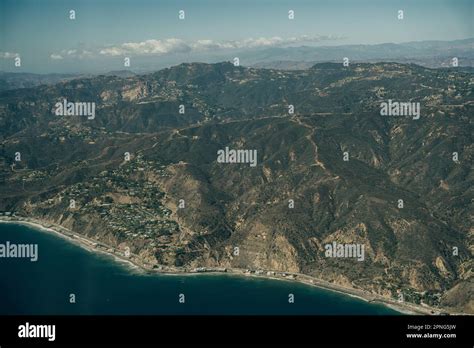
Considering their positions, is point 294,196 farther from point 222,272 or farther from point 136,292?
point 136,292

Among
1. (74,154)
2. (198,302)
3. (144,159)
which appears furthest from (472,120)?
(74,154)

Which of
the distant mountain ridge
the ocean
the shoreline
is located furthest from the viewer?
the distant mountain ridge

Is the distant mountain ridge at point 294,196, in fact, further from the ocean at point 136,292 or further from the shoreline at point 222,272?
the ocean at point 136,292

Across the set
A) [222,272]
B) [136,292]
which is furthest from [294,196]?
[136,292]

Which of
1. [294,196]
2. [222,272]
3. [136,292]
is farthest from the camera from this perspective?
[294,196]

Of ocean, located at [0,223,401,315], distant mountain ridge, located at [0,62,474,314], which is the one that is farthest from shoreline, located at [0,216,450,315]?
distant mountain ridge, located at [0,62,474,314]

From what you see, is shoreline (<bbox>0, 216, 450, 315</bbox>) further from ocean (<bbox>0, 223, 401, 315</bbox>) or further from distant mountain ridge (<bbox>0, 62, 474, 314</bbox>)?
distant mountain ridge (<bbox>0, 62, 474, 314</bbox>)
